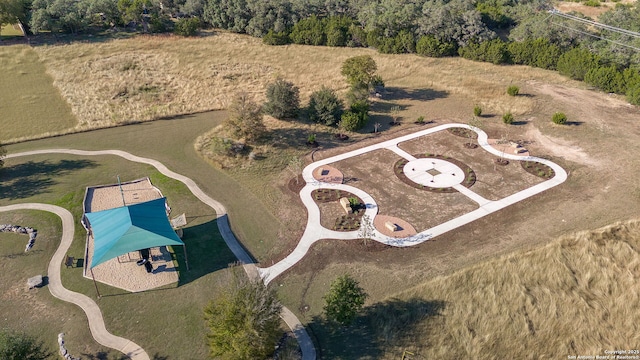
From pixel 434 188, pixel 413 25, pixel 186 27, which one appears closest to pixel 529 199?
pixel 434 188

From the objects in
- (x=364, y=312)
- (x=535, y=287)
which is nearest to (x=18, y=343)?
(x=364, y=312)

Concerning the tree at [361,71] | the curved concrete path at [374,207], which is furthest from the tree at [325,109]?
the curved concrete path at [374,207]

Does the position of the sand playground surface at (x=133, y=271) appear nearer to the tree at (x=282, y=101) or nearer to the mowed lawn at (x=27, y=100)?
the tree at (x=282, y=101)

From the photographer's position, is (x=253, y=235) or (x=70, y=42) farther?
(x=70, y=42)

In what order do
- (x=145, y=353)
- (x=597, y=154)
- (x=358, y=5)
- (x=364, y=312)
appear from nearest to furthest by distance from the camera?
(x=145, y=353) → (x=364, y=312) → (x=597, y=154) → (x=358, y=5)

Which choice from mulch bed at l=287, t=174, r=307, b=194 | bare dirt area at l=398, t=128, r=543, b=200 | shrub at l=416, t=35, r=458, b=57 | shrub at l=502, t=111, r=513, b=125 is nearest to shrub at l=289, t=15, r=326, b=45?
shrub at l=416, t=35, r=458, b=57

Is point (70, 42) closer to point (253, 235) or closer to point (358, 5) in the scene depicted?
point (358, 5)
